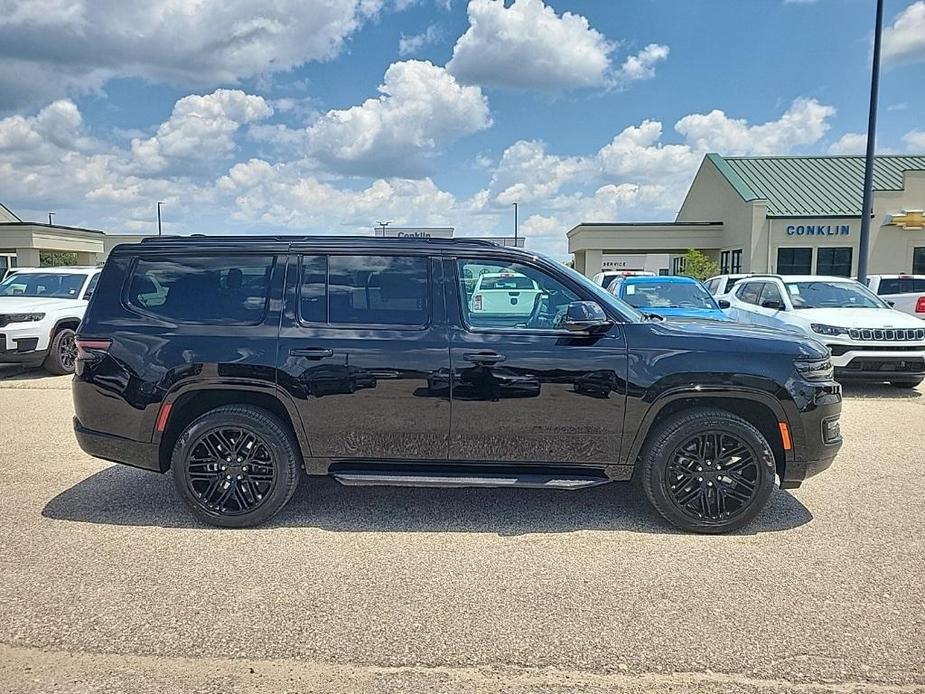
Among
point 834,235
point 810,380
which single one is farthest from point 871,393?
point 834,235

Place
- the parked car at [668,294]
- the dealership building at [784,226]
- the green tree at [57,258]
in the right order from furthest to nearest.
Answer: the green tree at [57,258], the dealership building at [784,226], the parked car at [668,294]

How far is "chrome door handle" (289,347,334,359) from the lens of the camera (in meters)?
4.38

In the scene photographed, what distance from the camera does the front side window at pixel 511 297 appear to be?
4484 mm

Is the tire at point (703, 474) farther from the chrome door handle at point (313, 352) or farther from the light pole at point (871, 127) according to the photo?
the light pole at point (871, 127)

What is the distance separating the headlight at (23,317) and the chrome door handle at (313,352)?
319 inches

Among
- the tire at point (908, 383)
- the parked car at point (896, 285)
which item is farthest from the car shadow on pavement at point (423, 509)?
the parked car at point (896, 285)

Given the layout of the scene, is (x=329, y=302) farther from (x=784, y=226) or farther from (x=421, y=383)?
(x=784, y=226)

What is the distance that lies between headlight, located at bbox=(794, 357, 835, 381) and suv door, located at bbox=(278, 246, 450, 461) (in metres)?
2.28

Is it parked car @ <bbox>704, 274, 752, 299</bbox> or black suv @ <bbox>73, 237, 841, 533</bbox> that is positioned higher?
parked car @ <bbox>704, 274, 752, 299</bbox>

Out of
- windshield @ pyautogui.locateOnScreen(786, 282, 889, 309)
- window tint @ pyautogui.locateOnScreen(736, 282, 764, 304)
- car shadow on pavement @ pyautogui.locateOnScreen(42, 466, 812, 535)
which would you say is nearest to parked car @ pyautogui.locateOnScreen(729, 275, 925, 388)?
windshield @ pyautogui.locateOnScreen(786, 282, 889, 309)

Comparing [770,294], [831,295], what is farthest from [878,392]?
[770,294]

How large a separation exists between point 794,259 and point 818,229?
1.75m

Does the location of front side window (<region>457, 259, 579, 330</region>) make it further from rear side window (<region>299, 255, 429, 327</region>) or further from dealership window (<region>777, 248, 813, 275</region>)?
dealership window (<region>777, 248, 813, 275</region>)

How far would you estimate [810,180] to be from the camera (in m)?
35.5
